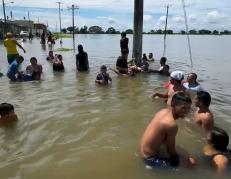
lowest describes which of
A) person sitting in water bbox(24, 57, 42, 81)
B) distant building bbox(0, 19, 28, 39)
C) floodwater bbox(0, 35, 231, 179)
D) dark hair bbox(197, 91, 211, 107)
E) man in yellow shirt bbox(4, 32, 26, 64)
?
floodwater bbox(0, 35, 231, 179)

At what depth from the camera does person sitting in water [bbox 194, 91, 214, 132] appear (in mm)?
6484

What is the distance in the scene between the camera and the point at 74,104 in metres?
9.78

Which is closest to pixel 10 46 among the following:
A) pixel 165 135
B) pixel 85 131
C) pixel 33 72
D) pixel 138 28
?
pixel 33 72

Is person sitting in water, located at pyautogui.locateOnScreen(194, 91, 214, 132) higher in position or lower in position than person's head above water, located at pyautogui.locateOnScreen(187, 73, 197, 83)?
lower

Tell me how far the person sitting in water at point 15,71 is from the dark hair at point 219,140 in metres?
8.99

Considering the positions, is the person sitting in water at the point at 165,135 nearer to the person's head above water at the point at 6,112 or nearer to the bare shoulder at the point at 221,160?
the bare shoulder at the point at 221,160

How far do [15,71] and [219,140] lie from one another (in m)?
9.33

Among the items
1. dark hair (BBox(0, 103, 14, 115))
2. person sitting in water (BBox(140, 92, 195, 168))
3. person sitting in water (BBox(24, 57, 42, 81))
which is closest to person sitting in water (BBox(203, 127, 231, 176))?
person sitting in water (BBox(140, 92, 195, 168))

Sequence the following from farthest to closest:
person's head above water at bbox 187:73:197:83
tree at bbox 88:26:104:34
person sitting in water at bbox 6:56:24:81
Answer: tree at bbox 88:26:104:34 < person sitting in water at bbox 6:56:24:81 < person's head above water at bbox 187:73:197:83

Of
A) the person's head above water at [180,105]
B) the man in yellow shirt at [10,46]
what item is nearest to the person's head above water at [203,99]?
the person's head above water at [180,105]

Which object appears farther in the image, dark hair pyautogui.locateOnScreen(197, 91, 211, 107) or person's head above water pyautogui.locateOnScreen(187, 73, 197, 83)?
person's head above water pyautogui.locateOnScreen(187, 73, 197, 83)

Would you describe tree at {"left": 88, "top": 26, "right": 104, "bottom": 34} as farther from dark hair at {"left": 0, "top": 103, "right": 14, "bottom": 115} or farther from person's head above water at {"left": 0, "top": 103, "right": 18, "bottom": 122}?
dark hair at {"left": 0, "top": 103, "right": 14, "bottom": 115}

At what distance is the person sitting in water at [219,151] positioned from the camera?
17.7 feet

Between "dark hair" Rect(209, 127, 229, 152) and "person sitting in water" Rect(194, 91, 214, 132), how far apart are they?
1.00 metres
